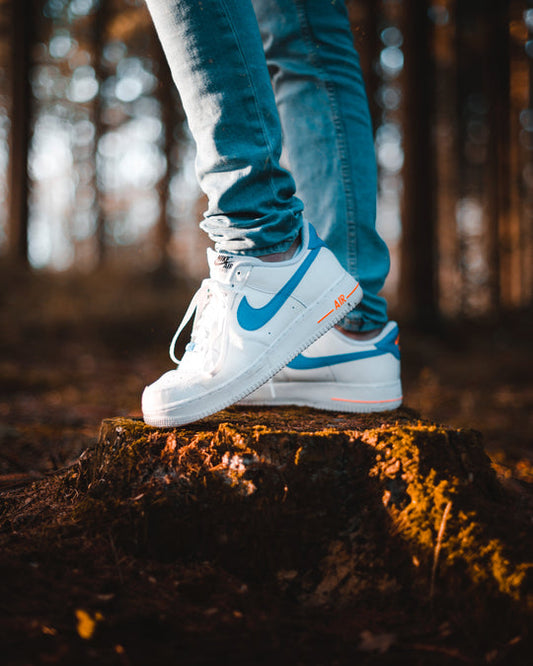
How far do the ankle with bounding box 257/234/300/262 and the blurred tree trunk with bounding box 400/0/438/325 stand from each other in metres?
6.27

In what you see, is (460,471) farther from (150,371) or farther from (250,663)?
(150,371)

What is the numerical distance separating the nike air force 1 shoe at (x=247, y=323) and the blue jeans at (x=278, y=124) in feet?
0.24

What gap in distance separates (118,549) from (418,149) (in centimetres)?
731

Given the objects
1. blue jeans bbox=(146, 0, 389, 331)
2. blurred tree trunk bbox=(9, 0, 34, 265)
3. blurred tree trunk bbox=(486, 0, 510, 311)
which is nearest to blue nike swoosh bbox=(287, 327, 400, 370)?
blue jeans bbox=(146, 0, 389, 331)

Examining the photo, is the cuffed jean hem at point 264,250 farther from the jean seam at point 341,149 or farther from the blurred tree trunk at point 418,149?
the blurred tree trunk at point 418,149

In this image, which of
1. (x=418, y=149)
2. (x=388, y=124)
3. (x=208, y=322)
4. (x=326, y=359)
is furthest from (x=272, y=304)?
(x=388, y=124)

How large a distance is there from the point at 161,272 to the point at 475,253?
10.1 metres

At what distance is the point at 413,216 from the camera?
7336 millimetres

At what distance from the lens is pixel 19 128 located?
8703mm

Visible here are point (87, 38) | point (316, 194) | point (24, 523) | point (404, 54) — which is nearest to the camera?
point (24, 523)

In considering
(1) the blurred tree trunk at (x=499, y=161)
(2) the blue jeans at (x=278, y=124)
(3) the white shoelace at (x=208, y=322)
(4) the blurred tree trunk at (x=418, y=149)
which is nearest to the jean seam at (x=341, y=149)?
(2) the blue jeans at (x=278, y=124)

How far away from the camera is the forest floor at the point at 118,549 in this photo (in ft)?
2.98

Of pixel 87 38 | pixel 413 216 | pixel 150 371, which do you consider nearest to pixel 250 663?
pixel 150 371

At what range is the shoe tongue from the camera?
1.51 m
